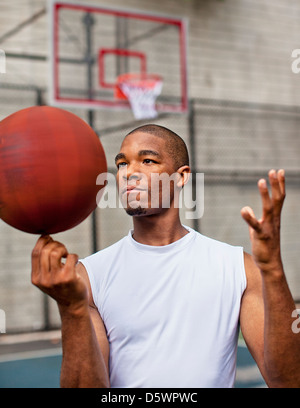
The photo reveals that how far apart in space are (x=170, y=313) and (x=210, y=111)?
7894 mm

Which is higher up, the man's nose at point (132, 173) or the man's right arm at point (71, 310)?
the man's nose at point (132, 173)

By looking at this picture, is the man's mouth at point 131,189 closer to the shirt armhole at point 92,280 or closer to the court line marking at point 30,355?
the shirt armhole at point 92,280

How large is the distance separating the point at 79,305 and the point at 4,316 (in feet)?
21.4

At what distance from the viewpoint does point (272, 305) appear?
1674 millimetres

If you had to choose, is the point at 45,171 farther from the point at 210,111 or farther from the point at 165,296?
the point at 210,111

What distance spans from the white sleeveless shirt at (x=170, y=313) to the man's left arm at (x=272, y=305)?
125mm

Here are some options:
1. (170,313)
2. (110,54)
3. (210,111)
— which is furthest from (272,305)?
A: (210,111)

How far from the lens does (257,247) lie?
1615 millimetres

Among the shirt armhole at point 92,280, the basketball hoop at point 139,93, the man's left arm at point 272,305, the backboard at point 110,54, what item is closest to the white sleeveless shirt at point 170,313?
the shirt armhole at point 92,280

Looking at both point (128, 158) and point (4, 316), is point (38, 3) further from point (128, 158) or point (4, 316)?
point (128, 158)

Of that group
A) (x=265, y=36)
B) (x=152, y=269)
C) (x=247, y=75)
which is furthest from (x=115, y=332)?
(x=265, y=36)

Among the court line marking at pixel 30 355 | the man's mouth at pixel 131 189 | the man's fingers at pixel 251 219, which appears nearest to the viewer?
the man's fingers at pixel 251 219

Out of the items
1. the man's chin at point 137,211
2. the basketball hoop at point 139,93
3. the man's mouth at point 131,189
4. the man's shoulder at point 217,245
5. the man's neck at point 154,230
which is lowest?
the man's shoulder at point 217,245

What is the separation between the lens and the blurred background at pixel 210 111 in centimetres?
792
